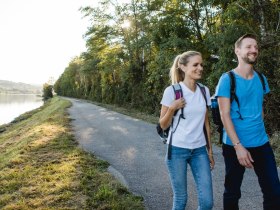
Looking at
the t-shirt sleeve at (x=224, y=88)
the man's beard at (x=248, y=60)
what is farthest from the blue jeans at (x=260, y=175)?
the man's beard at (x=248, y=60)

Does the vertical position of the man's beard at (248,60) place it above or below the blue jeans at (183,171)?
above

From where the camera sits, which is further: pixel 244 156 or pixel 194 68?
pixel 194 68

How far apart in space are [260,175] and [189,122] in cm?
84

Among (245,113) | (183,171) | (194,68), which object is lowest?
(183,171)

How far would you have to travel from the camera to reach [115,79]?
37.2 m

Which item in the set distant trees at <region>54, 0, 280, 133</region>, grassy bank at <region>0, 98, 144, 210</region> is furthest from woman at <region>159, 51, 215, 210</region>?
distant trees at <region>54, 0, 280, 133</region>

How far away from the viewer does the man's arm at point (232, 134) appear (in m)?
3.15

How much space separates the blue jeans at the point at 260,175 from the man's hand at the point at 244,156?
0.16m

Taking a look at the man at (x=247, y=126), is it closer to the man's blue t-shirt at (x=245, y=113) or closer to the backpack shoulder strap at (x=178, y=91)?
the man's blue t-shirt at (x=245, y=113)

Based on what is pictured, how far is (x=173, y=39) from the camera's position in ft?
53.1

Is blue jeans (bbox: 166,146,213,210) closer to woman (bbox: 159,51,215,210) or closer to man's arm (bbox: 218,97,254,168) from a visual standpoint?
woman (bbox: 159,51,215,210)

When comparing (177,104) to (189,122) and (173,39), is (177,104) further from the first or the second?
(173,39)

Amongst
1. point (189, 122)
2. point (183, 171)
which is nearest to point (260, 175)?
point (183, 171)

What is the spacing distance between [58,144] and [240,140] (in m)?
8.52
